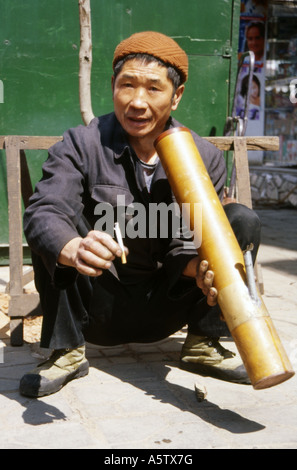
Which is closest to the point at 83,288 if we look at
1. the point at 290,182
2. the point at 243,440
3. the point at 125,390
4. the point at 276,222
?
the point at 125,390

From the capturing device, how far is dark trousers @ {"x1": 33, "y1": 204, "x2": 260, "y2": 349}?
2.58m

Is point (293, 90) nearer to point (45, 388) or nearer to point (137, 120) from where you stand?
point (137, 120)

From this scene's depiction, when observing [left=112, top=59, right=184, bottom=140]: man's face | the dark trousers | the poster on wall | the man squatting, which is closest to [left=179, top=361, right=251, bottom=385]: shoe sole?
the man squatting

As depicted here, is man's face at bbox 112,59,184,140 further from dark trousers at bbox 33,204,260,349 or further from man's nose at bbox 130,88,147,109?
dark trousers at bbox 33,204,260,349

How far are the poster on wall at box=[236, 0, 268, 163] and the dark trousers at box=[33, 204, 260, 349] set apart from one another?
6.97 metres

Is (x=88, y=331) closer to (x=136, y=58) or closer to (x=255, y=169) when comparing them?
(x=136, y=58)

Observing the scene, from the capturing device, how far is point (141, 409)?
244 centimetres

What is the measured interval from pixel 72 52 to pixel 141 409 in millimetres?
2930

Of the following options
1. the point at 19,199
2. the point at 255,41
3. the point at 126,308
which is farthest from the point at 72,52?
the point at 255,41

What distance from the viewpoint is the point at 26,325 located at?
357cm

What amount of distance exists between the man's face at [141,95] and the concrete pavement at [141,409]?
97 cm

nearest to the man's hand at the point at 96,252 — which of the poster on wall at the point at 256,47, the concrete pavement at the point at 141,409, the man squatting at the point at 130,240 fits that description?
the man squatting at the point at 130,240
